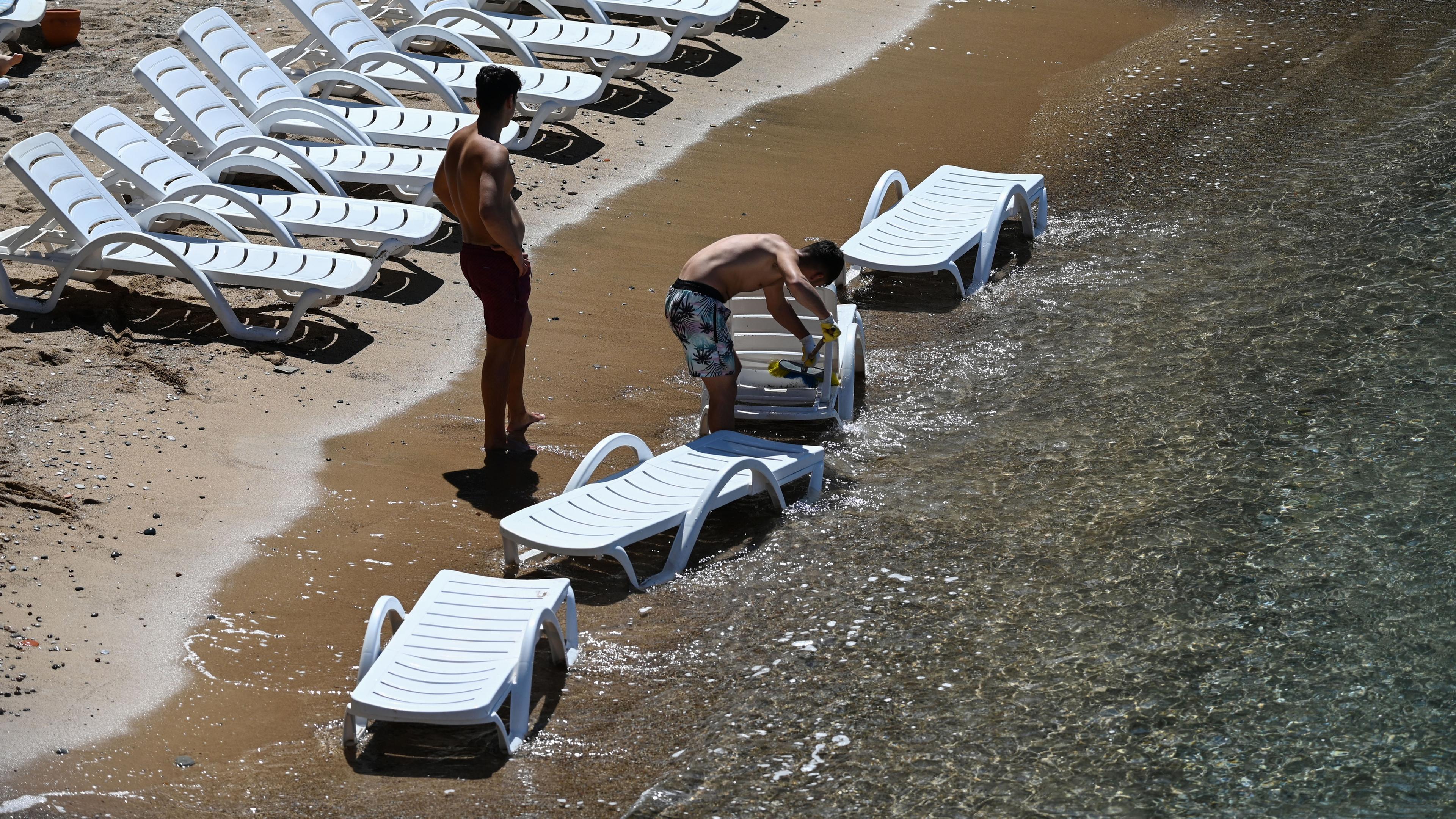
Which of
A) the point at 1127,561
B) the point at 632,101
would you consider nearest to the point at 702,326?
the point at 1127,561

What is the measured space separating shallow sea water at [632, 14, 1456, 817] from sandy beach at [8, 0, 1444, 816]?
230 mm

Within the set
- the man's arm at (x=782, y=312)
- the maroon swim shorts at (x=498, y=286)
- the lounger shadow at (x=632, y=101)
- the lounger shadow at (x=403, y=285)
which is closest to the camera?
the maroon swim shorts at (x=498, y=286)

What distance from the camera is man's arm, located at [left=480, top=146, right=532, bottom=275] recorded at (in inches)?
246

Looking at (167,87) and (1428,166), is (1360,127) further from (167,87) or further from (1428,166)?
(167,87)

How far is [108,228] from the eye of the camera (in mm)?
7840

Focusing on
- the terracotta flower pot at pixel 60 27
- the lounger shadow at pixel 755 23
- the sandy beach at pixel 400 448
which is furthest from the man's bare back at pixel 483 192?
the lounger shadow at pixel 755 23

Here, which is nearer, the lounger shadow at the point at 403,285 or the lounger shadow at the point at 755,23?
the lounger shadow at the point at 403,285

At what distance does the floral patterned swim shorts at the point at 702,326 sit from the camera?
6574mm

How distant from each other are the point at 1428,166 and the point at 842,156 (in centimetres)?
437

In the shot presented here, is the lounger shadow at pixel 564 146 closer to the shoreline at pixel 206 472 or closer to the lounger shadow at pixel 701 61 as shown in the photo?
the shoreline at pixel 206 472

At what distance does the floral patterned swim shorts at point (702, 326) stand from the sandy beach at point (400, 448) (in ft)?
2.19

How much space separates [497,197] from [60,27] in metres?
7.25

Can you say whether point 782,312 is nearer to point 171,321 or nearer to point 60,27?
point 171,321

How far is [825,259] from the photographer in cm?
656
